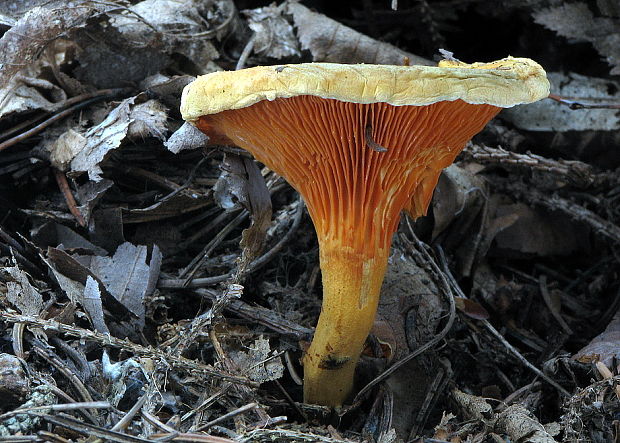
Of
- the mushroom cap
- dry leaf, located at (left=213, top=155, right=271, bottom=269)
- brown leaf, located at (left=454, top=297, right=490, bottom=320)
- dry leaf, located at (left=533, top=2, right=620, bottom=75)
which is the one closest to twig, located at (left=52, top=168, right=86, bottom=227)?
dry leaf, located at (left=213, top=155, right=271, bottom=269)

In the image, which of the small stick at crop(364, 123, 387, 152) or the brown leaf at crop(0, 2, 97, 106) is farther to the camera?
the brown leaf at crop(0, 2, 97, 106)

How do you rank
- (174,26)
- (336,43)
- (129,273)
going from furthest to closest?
(336,43)
(174,26)
(129,273)

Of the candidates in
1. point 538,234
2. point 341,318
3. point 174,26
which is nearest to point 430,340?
point 341,318

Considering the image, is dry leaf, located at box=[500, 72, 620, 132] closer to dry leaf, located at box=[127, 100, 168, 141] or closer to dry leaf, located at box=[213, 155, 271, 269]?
dry leaf, located at box=[213, 155, 271, 269]

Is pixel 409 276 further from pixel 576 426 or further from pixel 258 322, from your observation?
pixel 576 426

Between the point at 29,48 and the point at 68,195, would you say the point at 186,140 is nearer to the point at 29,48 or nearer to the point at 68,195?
the point at 68,195

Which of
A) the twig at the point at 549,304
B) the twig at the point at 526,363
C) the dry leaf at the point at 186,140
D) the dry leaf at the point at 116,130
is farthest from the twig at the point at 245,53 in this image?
the twig at the point at 549,304

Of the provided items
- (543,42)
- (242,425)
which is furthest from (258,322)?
(543,42)

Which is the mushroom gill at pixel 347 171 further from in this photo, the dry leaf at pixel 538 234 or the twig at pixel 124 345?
the dry leaf at pixel 538 234

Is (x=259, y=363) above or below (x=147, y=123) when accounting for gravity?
below
